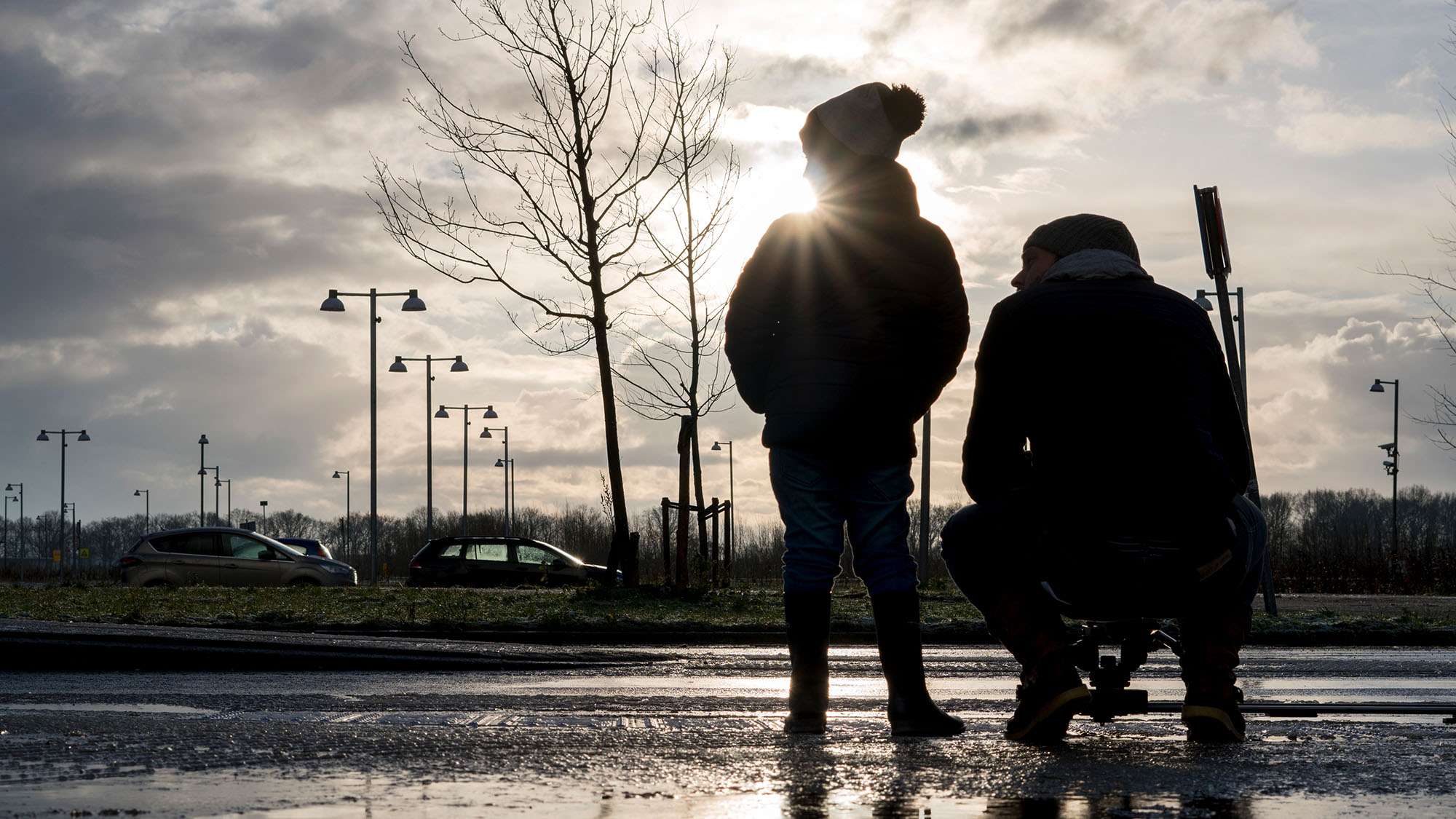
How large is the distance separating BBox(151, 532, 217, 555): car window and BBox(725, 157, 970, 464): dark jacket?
95.9 feet

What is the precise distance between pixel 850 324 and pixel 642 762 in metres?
1.52

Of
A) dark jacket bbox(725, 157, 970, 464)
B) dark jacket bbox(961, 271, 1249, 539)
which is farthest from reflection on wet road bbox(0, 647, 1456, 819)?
dark jacket bbox(725, 157, 970, 464)

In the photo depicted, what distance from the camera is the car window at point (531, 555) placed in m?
35.8

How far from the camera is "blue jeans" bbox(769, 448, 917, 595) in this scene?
4297 mm

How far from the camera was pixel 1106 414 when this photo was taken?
12.2 feet

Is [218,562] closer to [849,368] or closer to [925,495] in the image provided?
[925,495]

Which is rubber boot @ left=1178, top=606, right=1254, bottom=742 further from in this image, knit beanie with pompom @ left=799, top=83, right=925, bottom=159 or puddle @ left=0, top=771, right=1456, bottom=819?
knit beanie with pompom @ left=799, top=83, right=925, bottom=159

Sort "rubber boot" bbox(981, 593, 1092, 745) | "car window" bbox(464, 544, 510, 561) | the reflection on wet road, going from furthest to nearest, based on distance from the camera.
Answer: "car window" bbox(464, 544, 510, 561) → "rubber boot" bbox(981, 593, 1092, 745) → the reflection on wet road

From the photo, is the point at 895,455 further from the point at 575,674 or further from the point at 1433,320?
the point at 1433,320

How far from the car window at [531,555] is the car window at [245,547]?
6432 mm

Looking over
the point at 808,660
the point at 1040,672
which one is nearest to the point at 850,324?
the point at 808,660

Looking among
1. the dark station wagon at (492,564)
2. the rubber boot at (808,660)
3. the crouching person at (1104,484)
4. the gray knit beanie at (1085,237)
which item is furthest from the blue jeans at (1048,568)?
the dark station wagon at (492,564)

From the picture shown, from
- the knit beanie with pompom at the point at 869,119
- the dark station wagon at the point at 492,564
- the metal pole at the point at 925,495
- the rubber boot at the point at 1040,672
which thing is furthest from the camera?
the dark station wagon at the point at 492,564

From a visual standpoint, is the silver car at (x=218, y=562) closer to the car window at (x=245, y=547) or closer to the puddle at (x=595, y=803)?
the car window at (x=245, y=547)
